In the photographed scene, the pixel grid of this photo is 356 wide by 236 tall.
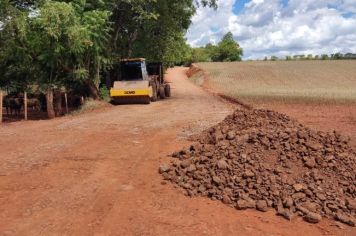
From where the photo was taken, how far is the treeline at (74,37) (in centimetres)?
2030

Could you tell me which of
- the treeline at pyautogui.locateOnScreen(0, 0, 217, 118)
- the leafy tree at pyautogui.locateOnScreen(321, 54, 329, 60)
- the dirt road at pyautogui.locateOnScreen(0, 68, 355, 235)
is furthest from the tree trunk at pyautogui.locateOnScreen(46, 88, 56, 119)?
the leafy tree at pyautogui.locateOnScreen(321, 54, 329, 60)

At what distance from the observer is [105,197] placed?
322 inches

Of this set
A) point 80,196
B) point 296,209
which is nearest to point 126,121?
point 80,196

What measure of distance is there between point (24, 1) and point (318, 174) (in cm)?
1786

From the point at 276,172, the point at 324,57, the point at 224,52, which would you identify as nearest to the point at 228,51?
the point at 224,52

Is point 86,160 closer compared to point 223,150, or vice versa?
point 223,150

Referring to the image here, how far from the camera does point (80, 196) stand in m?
8.21

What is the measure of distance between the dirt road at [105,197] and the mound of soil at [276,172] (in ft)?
1.05

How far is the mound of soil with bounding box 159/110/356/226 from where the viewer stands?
314 inches

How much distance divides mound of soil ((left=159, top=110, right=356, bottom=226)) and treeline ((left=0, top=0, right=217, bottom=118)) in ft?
39.8

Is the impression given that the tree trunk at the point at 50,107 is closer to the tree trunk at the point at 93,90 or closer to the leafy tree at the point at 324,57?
the tree trunk at the point at 93,90

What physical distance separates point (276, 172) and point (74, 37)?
1417 cm

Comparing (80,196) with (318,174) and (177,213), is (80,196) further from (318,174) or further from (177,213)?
(318,174)

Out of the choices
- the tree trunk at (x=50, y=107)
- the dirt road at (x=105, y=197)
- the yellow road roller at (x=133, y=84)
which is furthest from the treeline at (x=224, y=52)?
the dirt road at (x=105, y=197)
